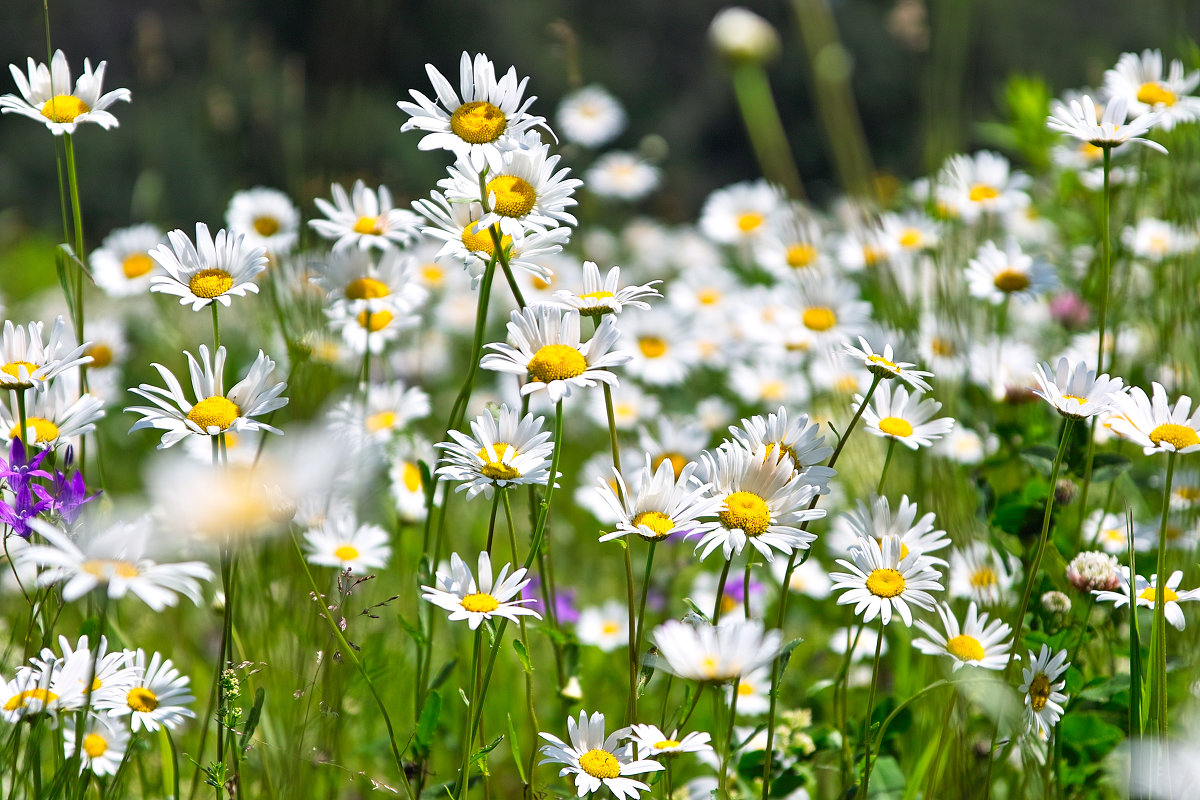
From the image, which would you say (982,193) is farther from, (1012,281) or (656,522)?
(656,522)

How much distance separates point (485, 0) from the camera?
9547mm

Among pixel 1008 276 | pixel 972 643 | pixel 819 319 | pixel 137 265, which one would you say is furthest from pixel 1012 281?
pixel 137 265

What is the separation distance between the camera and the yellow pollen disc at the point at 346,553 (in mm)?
1128

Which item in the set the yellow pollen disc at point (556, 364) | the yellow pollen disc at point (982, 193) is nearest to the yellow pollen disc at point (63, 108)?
the yellow pollen disc at point (556, 364)

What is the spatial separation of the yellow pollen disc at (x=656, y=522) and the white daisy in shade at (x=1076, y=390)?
1.03 ft

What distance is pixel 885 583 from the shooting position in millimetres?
847

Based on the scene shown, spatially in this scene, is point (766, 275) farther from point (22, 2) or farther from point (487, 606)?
point (22, 2)

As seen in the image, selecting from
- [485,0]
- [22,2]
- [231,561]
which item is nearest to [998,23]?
[485,0]

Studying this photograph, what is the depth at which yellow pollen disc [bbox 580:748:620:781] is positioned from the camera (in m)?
0.81

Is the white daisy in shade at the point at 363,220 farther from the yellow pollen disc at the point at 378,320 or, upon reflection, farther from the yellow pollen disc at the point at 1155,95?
the yellow pollen disc at the point at 1155,95

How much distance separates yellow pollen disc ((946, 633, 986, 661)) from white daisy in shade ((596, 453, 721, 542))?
10.2 inches

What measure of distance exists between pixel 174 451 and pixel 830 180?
7986 mm

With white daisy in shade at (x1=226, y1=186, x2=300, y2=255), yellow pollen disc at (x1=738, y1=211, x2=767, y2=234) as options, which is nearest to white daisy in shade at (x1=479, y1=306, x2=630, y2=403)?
white daisy in shade at (x1=226, y1=186, x2=300, y2=255)

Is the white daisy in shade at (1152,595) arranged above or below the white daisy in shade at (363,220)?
below
